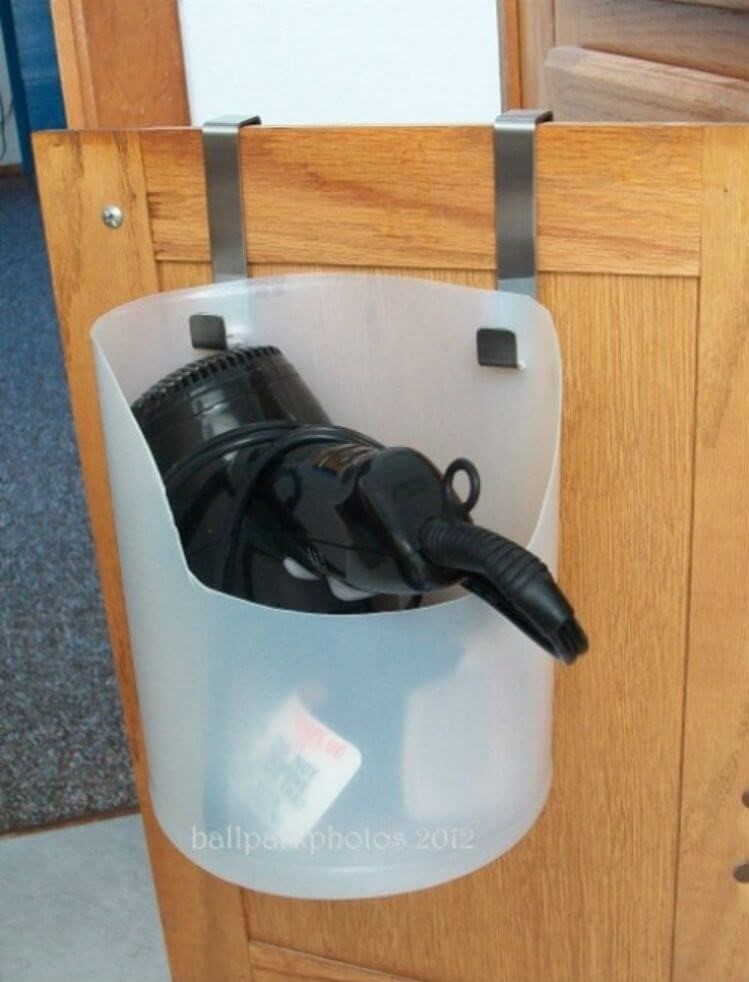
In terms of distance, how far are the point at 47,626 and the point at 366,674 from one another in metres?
1.10

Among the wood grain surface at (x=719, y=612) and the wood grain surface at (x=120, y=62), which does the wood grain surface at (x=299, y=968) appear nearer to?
the wood grain surface at (x=719, y=612)

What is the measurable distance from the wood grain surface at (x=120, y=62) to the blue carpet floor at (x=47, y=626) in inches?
27.6

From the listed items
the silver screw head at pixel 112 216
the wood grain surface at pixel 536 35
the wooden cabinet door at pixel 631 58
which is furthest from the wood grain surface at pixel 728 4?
the silver screw head at pixel 112 216

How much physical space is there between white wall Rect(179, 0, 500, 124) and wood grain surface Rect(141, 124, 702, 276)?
0.27 metres

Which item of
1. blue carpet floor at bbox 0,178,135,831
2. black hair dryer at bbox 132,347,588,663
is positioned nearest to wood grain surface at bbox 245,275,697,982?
black hair dryer at bbox 132,347,588,663

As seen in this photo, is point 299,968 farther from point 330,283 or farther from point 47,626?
point 47,626

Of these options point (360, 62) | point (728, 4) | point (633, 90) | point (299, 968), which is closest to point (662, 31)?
point (633, 90)

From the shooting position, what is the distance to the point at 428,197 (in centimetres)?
73

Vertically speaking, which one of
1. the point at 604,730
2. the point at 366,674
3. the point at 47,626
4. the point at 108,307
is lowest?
the point at 47,626

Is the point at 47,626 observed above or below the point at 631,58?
below

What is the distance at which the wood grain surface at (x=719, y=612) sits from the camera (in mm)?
674

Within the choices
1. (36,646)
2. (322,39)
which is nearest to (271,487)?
(322,39)

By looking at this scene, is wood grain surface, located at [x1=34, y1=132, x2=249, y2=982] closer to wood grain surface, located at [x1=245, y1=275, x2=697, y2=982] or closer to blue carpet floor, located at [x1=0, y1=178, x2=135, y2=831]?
wood grain surface, located at [x1=245, y1=275, x2=697, y2=982]

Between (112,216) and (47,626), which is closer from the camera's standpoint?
(112,216)
